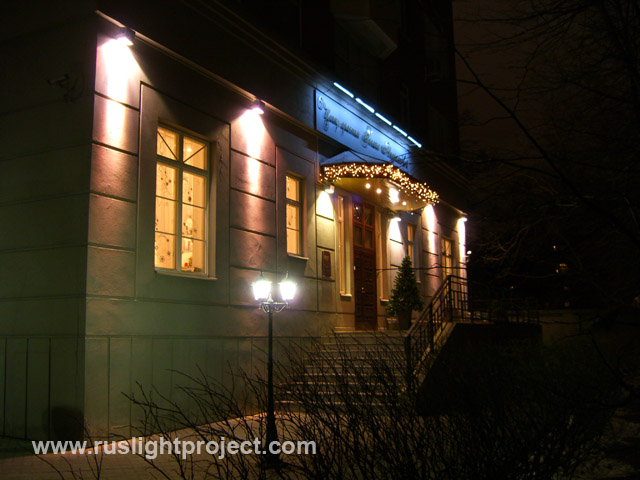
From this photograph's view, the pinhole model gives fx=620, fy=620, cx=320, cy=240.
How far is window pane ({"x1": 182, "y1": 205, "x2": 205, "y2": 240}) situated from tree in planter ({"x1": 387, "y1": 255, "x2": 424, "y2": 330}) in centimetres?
598

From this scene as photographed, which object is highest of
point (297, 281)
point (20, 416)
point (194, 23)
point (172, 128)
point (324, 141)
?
point (194, 23)

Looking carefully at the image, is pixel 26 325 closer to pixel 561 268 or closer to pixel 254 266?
pixel 254 266

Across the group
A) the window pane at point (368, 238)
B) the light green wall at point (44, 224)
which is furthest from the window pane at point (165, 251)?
the window pane at point (368, 238)

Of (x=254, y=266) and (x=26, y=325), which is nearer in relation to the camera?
(x=26, y=325)

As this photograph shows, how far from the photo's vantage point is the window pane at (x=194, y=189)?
1111cm

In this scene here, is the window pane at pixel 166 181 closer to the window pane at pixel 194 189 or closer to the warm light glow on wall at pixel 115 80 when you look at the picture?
the window pane at pixel 194 189

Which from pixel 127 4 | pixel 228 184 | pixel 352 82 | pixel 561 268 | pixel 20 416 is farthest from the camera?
pixel 352 82

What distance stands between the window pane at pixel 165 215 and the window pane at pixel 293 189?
3.87 meters

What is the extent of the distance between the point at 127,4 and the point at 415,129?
567 inches

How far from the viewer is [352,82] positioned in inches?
693

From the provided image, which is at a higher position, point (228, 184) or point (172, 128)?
point (172, 128)

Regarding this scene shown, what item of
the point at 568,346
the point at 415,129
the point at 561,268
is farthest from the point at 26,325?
the point at 415,129

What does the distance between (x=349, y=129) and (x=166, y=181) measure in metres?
7.05

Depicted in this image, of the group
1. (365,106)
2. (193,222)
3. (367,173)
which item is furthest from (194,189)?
(365,106)
